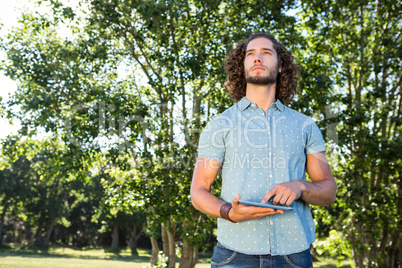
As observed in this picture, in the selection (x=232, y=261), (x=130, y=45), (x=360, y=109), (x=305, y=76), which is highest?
(x=130, y=45)

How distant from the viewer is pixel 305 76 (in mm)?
8422

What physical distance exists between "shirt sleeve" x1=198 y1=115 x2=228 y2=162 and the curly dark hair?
1.80 feet

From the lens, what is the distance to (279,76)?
2.46 metres

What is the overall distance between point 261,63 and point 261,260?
3.34ft

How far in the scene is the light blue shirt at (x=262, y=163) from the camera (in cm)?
179

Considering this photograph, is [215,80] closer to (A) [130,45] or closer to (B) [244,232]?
(A) [130,45]

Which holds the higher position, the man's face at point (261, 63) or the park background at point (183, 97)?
the park background at point (183, 97)

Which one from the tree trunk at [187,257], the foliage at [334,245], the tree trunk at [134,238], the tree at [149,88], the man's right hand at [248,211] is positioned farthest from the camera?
the tree trunk at [134,238]

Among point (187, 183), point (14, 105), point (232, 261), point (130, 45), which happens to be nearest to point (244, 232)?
point (232, 261)

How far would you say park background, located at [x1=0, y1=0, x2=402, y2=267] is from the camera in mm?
8523

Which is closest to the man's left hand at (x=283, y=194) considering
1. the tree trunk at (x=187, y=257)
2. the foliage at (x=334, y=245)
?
the tree trunk at (x=187, y=257)

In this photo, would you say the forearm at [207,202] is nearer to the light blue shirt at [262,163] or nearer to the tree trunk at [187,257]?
the light blue shirt at [262,163]

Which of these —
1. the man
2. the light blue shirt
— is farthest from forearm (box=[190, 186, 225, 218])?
the light blue shirt

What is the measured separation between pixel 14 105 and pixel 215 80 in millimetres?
5928
